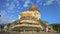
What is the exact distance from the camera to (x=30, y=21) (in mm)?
4719

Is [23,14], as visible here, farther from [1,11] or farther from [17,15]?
[1,11]

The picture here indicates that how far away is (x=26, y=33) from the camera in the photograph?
4.57 m

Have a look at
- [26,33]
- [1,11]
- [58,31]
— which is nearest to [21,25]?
[26,33]

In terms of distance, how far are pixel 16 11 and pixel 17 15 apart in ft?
0.36

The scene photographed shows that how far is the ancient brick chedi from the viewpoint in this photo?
14.8 ft

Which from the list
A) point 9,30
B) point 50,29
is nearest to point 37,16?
point 50,29

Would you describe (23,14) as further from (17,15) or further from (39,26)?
(39,26)

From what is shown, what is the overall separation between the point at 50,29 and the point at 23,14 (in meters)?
0.82

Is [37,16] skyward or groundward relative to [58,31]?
skyward

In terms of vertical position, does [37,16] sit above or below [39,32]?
above

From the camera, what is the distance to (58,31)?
4574 mm

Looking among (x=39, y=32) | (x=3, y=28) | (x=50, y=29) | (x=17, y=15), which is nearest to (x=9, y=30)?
(x=3, y=28)

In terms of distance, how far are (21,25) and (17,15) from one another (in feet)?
1.17

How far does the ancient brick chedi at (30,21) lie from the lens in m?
4.52
